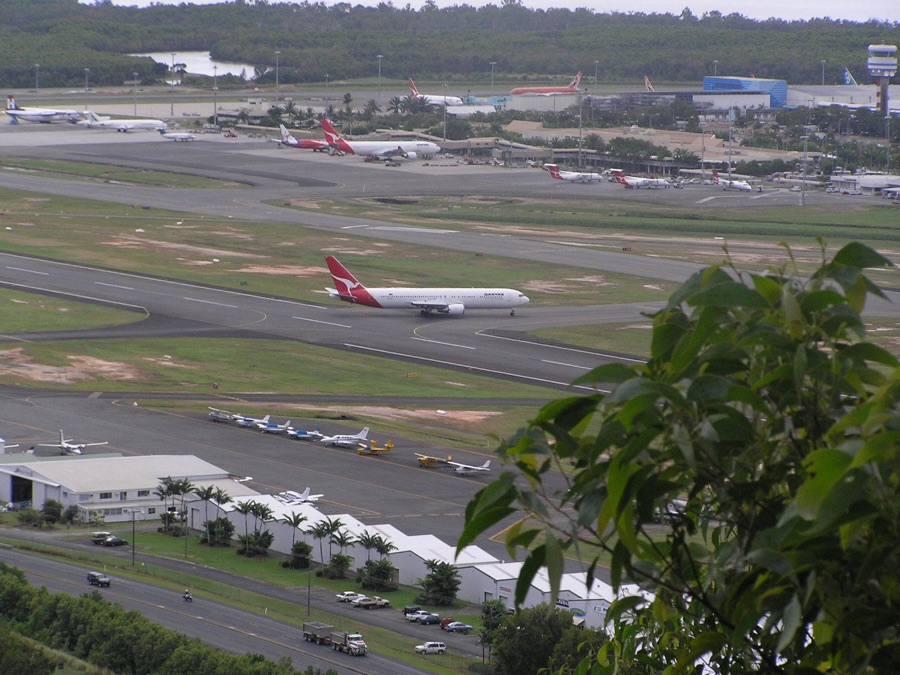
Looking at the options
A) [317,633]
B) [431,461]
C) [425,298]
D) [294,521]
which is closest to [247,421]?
[431,461]

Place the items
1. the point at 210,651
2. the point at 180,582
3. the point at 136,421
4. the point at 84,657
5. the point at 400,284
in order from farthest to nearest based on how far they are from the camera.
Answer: the point at 400,284
the point at 136,421
the point at 180,582
the point at 84,657
the point at 210,651

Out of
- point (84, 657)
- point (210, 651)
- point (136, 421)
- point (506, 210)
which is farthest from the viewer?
point (506, 210)

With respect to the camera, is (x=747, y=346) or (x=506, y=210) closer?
(x=747, y=346)

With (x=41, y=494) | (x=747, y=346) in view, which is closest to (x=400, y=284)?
(x=41, y=494)

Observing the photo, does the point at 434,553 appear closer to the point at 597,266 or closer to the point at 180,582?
the point at 180,582

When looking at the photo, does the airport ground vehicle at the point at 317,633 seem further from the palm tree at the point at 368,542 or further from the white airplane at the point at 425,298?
the white airplane at the point at 425,298

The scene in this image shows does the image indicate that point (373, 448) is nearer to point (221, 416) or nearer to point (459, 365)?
point (221, 416)
